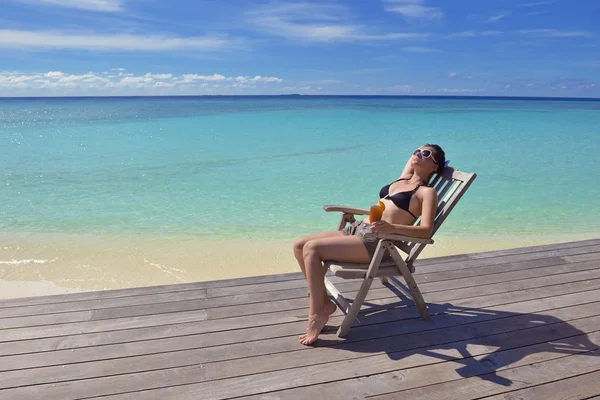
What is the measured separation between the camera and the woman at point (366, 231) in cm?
282

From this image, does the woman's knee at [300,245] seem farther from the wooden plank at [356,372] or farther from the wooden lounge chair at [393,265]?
the wooden plank at [356,372]

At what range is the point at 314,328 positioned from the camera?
278 cm

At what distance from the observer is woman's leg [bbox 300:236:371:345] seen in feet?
9.17

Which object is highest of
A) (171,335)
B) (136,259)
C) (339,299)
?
(339,299)

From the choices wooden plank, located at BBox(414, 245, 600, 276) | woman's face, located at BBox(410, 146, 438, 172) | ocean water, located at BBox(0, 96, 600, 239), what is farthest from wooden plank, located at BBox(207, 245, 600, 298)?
ocean water, located at BBox(0, 96, 600, 239)

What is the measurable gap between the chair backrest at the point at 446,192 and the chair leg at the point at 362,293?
34cm

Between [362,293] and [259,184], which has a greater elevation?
[362,293]

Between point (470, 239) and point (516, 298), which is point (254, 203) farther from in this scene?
point (516, 298)

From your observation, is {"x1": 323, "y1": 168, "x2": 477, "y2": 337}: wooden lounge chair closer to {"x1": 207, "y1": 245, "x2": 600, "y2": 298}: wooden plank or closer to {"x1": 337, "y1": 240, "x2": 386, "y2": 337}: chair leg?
{"x1": 337, "y1": 240, "x2": 386, "y2": 337}: chair leg

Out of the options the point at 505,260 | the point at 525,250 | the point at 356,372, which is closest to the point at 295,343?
the point at 356,372

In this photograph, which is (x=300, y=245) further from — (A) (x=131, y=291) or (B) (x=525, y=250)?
(B) (x=525, y=250)

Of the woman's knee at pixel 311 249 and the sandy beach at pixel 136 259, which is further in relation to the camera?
the sandy beach at pixel 136 259

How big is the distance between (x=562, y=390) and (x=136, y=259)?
526cm

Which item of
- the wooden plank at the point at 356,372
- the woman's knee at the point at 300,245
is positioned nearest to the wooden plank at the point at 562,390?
the wooden plank at the point at 356,372
